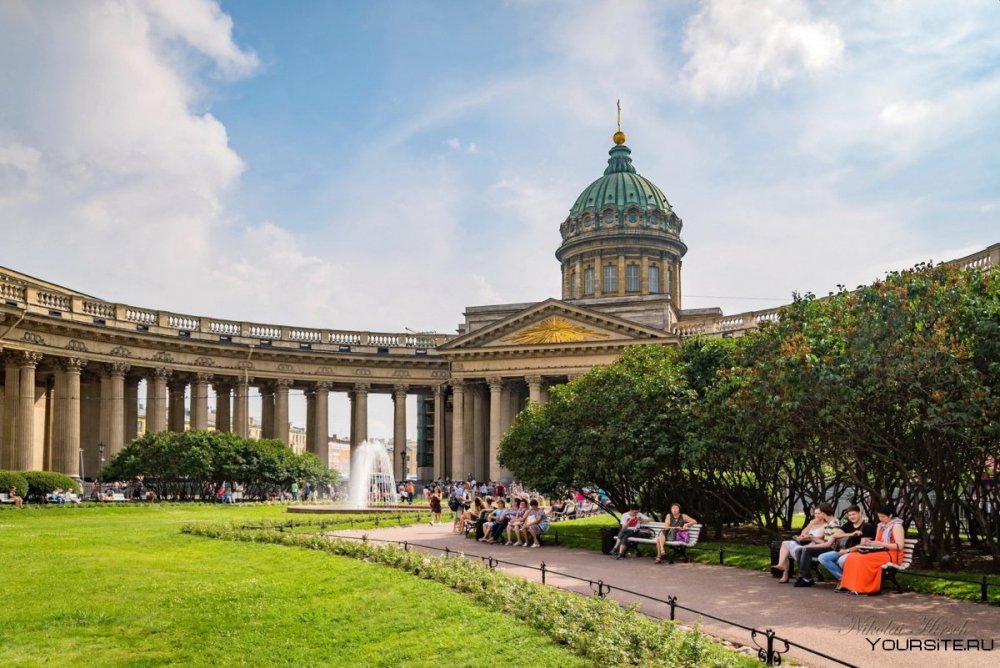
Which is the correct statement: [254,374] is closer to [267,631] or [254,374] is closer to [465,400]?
[465,400]

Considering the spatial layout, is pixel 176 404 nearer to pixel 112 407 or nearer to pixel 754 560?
pixel 112 407

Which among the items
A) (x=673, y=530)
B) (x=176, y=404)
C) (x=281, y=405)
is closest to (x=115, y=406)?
(x=176, y=404)

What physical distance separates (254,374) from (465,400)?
15.3 m

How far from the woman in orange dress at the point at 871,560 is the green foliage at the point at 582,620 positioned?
4904 mm

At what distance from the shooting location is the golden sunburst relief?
63.9 m

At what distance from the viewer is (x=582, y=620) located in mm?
13078

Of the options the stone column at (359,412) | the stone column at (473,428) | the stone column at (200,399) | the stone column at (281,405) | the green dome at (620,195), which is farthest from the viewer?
the green dome at (620,195)

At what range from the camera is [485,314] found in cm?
7581

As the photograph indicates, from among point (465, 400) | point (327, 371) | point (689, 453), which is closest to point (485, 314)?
point (465, 400)

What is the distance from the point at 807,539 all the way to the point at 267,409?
52.0 m

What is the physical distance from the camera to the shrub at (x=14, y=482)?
132 feet

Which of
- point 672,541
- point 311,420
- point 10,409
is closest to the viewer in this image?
point 672,541

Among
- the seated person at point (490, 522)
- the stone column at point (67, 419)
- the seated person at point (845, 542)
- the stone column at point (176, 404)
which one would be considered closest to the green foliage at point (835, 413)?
the seated person at point (845, 542)

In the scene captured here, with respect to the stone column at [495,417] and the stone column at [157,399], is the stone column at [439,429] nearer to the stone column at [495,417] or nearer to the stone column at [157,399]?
the stone column at [495,417]
